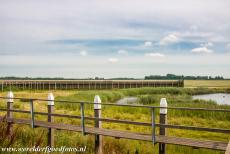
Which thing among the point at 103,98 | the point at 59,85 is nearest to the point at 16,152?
the point at 103,98

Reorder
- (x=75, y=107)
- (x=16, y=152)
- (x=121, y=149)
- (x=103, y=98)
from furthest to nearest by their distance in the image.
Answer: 1. (x=103, y=98)
2. (x=75, y=107)
3. (x=121, y=149)
4. (x=16, y=152)

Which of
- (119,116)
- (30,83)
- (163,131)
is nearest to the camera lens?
(163,131)

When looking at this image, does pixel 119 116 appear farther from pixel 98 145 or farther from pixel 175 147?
pixel 98 145

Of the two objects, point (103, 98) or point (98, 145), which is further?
point (103, 98)

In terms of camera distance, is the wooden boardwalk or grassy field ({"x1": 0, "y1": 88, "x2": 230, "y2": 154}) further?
grassy field ({"x1": 0, "y1": 88, "x2": 230, "y2": 154})

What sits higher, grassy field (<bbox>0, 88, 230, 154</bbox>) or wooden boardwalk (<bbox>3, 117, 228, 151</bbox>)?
wooden boardwalk (<bbox>3, 117, 228, 151</bbox>)

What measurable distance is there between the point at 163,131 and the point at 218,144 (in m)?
1.48

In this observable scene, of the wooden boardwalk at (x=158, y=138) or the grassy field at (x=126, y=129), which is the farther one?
the grassy field at (x=126, y=129)

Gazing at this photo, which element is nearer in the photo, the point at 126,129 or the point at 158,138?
the point at 158,138

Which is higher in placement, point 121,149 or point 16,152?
point 16,152

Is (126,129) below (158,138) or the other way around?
below

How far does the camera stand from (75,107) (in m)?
26.9

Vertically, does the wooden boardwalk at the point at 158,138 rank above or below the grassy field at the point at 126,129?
above

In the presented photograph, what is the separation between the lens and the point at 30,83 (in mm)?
85625
